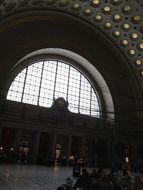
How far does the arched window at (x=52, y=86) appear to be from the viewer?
104 ft

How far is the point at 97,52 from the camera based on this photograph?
103 ft

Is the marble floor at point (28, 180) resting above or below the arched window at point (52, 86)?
below

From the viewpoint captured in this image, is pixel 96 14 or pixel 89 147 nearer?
pixel 96 14

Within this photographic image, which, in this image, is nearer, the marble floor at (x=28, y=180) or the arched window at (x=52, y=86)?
the marble floor at (x=28, y=180)

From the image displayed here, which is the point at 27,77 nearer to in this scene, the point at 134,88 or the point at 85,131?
the point at 85,131

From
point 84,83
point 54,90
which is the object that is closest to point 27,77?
point 54,90

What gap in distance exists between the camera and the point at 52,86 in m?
33.8

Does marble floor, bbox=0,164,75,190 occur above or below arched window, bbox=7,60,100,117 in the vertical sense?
below

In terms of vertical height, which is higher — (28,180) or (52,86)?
→ (52,86)

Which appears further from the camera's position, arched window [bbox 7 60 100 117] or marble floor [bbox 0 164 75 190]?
arched window [bbox 7 60 100 117]

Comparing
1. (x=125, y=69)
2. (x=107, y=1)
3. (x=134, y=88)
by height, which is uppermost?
(x=107, y=1)

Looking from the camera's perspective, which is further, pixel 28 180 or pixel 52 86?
pixel 52 86

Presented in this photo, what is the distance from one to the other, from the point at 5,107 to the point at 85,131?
428 inches

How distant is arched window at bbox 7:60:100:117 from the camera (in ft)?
104
